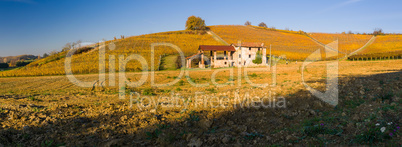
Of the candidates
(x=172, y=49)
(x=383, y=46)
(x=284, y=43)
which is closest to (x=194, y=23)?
(x=172, y=49)

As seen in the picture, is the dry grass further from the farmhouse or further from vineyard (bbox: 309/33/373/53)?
vineyard (bbox: 309/33/373/53)

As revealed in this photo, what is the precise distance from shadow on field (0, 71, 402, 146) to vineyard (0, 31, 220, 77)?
105ft

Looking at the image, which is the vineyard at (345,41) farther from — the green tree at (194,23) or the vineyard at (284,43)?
the green tree at (194,23)

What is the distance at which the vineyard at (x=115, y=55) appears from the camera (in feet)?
121

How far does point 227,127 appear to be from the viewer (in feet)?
20.5

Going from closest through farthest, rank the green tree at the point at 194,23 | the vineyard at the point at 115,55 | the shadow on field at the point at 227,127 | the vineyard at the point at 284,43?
the shadow on field at the point at 227,127 → the vineyard at the point at 115,55 → the vineyard at the point at 284,43 → the green tree at the point at 194,23

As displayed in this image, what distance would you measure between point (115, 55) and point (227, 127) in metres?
47.6

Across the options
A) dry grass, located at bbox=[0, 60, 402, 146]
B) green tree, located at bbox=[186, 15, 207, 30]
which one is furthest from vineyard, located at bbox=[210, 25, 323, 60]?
dry grass, located at bbox=[0, 60, 402, 146]

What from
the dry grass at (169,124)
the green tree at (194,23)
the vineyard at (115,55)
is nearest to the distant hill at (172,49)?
the vineyard at (115,55)

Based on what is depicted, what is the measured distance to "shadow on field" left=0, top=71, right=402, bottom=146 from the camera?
5.05 metres

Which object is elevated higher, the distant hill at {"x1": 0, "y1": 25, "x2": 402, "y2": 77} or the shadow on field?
the distant hill at {"x1": 0, "y1": 25, "x2": 402, "y2": 77}

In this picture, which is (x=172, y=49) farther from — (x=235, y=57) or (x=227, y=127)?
(x=227, y=127)

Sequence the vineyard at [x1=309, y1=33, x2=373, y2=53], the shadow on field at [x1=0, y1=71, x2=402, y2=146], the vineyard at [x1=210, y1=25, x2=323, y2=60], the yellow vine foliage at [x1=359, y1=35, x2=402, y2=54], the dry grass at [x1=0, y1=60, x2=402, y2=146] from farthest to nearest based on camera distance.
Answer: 1. the vineyard at [x1=309, y1=33, x2=373, y2=53]
2. the yellow vine foliage at [x1=359, y1=35, x2=402, y2=54]
3. the vineyard at [x1=210, y1=25, x2=323, y2=60]
4. the dry grass at [x1=0, y1=60, x2=402, y2=146]
5. the shadow on field at [x1=0, y1=71, x2=402, y2=146]

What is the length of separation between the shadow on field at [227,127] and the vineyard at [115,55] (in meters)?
32.1
